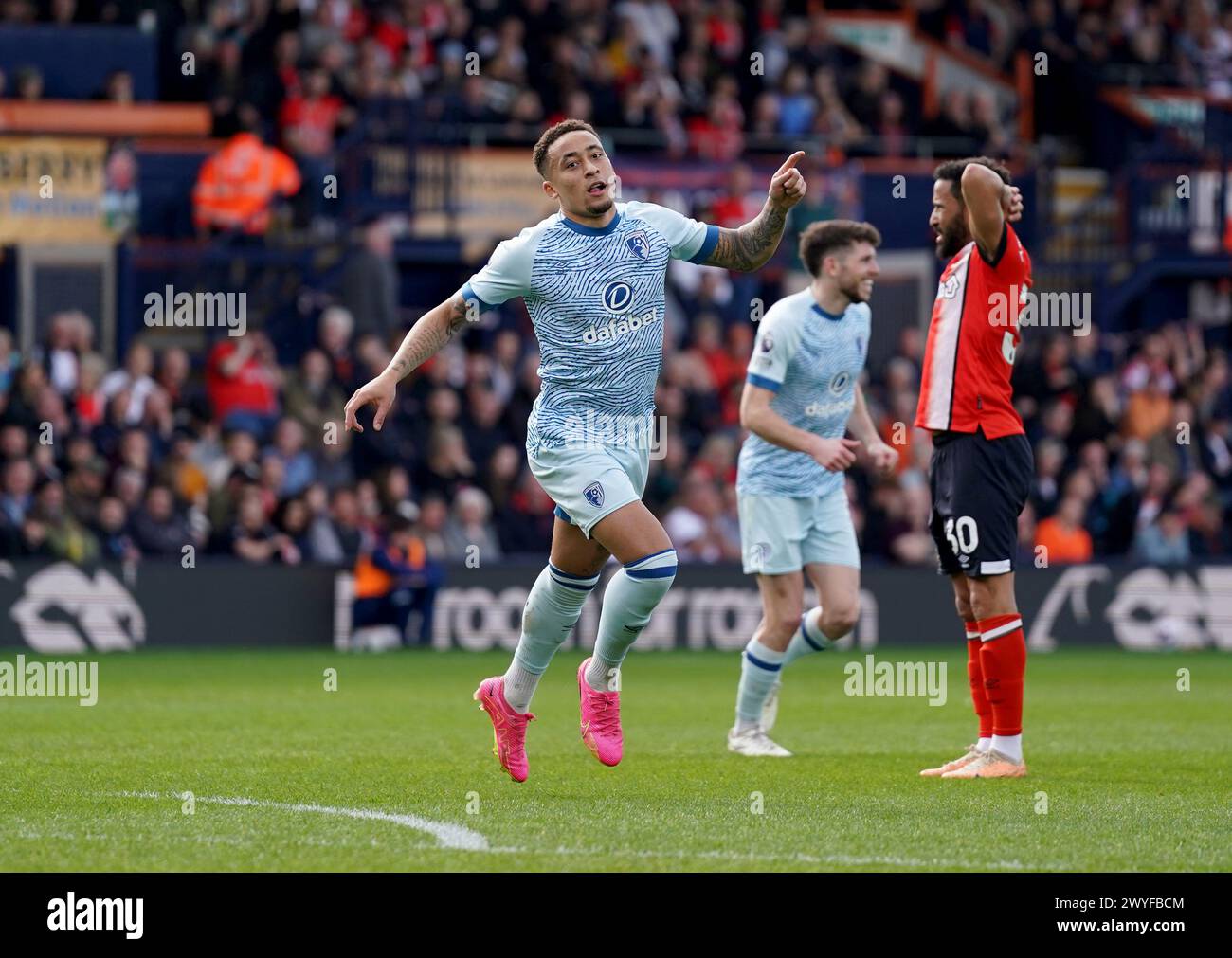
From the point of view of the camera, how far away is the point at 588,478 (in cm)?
818

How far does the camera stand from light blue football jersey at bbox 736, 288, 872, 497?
34.2 ft

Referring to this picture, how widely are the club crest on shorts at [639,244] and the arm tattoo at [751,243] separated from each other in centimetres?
30

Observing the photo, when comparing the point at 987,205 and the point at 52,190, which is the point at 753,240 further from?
the point at 52,190

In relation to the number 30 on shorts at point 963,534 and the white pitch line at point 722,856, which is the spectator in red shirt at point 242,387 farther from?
the white pitch line at point 722,856

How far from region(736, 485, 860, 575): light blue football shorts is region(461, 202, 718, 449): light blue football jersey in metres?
2.23

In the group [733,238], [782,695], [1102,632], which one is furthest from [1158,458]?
[733,238]

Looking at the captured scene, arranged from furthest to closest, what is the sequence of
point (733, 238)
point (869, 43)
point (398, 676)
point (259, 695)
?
point (869, 43), point (398, 676), point (259, 695), point (733, 238)

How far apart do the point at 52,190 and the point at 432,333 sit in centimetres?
1383

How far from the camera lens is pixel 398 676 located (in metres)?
15.4

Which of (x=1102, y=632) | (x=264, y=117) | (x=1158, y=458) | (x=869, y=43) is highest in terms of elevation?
(x=869, y=43)

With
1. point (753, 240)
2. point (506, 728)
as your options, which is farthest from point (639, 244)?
point (506, 728)

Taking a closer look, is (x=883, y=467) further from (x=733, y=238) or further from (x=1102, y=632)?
(x=1102, y=632)

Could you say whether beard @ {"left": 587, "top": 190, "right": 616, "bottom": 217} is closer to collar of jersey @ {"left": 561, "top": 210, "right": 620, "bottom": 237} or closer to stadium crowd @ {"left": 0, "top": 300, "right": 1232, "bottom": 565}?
collar of jersey @ {"left": 561, "top": 210, "right": 620, "bottom": 237}

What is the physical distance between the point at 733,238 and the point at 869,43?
Answer: 68.7ft
